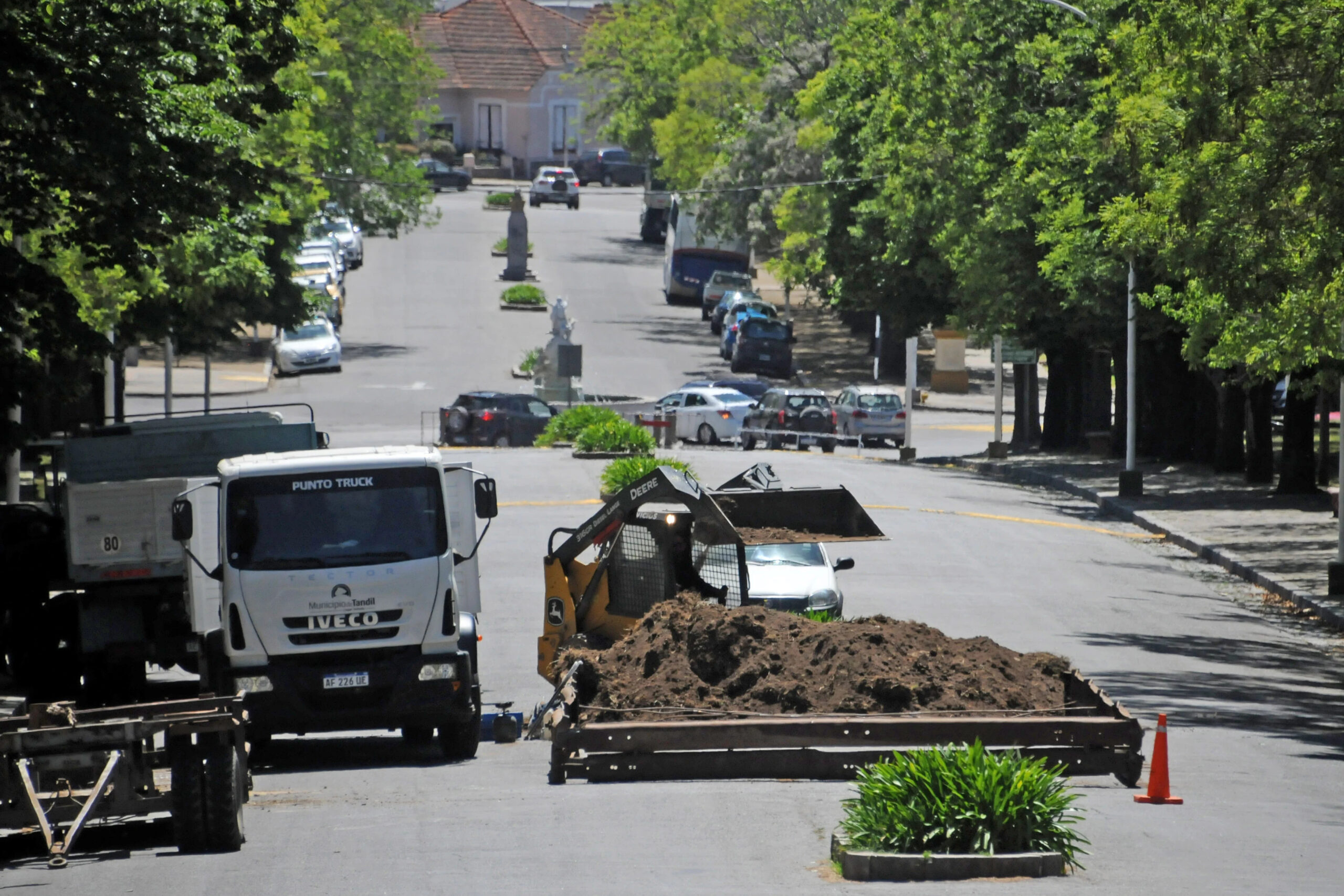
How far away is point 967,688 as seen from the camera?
13.7 meters

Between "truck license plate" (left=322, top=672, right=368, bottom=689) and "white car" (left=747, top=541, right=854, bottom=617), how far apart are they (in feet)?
18.9

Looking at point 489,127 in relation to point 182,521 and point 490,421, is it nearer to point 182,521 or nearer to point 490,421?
point 490,421

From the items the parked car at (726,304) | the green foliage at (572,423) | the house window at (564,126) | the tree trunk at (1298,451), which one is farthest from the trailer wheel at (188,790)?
the house window at (564,126)

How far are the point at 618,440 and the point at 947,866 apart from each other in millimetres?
28225

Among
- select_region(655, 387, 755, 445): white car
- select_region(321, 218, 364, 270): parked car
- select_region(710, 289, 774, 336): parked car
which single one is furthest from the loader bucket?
select_region(321, 218, 364, 270): parked car

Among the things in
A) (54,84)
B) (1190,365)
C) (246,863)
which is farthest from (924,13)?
(246,863)

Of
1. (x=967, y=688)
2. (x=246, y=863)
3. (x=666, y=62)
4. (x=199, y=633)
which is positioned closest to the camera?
(x=246, y=863)

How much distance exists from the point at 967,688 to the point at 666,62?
77063 mm

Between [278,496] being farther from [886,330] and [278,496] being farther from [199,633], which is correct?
[886,330]

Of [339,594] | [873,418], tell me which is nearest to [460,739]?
[339,594]

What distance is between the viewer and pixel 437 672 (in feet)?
47.7

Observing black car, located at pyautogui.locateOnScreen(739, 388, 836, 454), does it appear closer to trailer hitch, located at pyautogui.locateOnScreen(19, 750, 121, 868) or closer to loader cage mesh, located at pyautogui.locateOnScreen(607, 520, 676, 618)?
loader cage mesh, located at pyautogui.locateOnScreen(607, 520, 676, 618)

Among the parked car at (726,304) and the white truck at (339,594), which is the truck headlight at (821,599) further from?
the parked car at (726,304)

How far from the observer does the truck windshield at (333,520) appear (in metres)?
14.5
